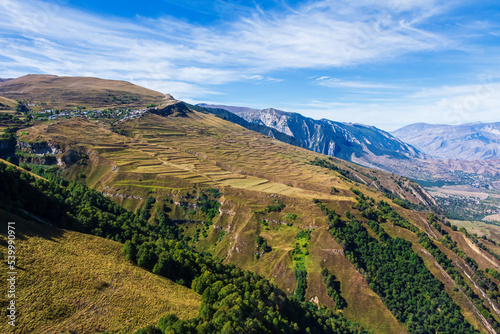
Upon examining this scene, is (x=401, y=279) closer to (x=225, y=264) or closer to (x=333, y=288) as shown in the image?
(x=333, y=288)

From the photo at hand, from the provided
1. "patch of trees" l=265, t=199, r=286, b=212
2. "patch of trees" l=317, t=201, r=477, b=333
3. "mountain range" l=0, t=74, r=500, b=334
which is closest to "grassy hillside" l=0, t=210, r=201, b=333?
"mountain range" l=0, t=74, r=500, b=334

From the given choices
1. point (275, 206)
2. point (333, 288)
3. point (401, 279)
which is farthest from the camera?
point (275, 206)

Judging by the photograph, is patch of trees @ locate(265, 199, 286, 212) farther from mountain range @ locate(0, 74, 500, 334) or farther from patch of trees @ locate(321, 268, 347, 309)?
patch of trees @ locate(321, 268, 347, 309)

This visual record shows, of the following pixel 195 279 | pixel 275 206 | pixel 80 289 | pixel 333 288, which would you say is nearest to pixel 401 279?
pixel 333 288

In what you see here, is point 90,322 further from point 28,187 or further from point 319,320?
point 319,320

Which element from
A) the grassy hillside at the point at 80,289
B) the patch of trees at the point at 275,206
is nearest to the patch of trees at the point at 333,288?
the patch of trees at the point at 275,206

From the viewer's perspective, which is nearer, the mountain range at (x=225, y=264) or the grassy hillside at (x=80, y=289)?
the grassy hillside at (x=80, y=289)

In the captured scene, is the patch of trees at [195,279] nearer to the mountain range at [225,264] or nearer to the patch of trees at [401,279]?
the mountain range at [225,264]

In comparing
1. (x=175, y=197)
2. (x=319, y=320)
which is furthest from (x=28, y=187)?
(x=319, y=320)
